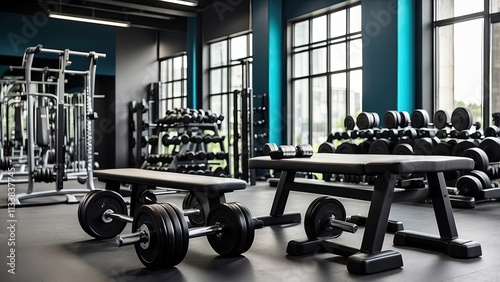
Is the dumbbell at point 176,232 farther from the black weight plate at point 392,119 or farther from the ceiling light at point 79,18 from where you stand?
the ceiling light at point 79,18

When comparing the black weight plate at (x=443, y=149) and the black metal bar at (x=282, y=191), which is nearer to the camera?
the black metal bar at (x=282, y=191)

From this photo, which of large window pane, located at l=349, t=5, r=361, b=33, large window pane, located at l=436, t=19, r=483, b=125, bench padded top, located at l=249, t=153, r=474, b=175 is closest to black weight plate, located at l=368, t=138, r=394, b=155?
large window pane, located at l=436, t=19, r=483, b=125

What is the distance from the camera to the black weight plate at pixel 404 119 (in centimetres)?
569

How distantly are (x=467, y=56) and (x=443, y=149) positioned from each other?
169 cm

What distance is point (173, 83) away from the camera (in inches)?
440

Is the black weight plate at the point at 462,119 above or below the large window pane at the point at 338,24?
below

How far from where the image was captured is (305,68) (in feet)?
26.3

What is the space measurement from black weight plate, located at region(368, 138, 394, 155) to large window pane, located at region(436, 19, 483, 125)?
3.78 feet

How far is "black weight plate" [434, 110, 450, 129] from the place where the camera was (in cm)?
528

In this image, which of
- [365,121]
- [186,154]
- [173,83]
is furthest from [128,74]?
[365,121]

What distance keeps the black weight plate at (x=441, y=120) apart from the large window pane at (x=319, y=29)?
2869mm

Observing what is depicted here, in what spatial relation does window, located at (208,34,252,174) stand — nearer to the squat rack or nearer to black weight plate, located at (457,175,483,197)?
the squat rack

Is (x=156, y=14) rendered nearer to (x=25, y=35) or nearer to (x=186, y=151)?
(x=25, y=35)

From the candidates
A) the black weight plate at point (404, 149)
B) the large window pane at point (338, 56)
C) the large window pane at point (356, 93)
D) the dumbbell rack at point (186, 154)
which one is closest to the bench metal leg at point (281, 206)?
the black weight plate at point (404, 149)
